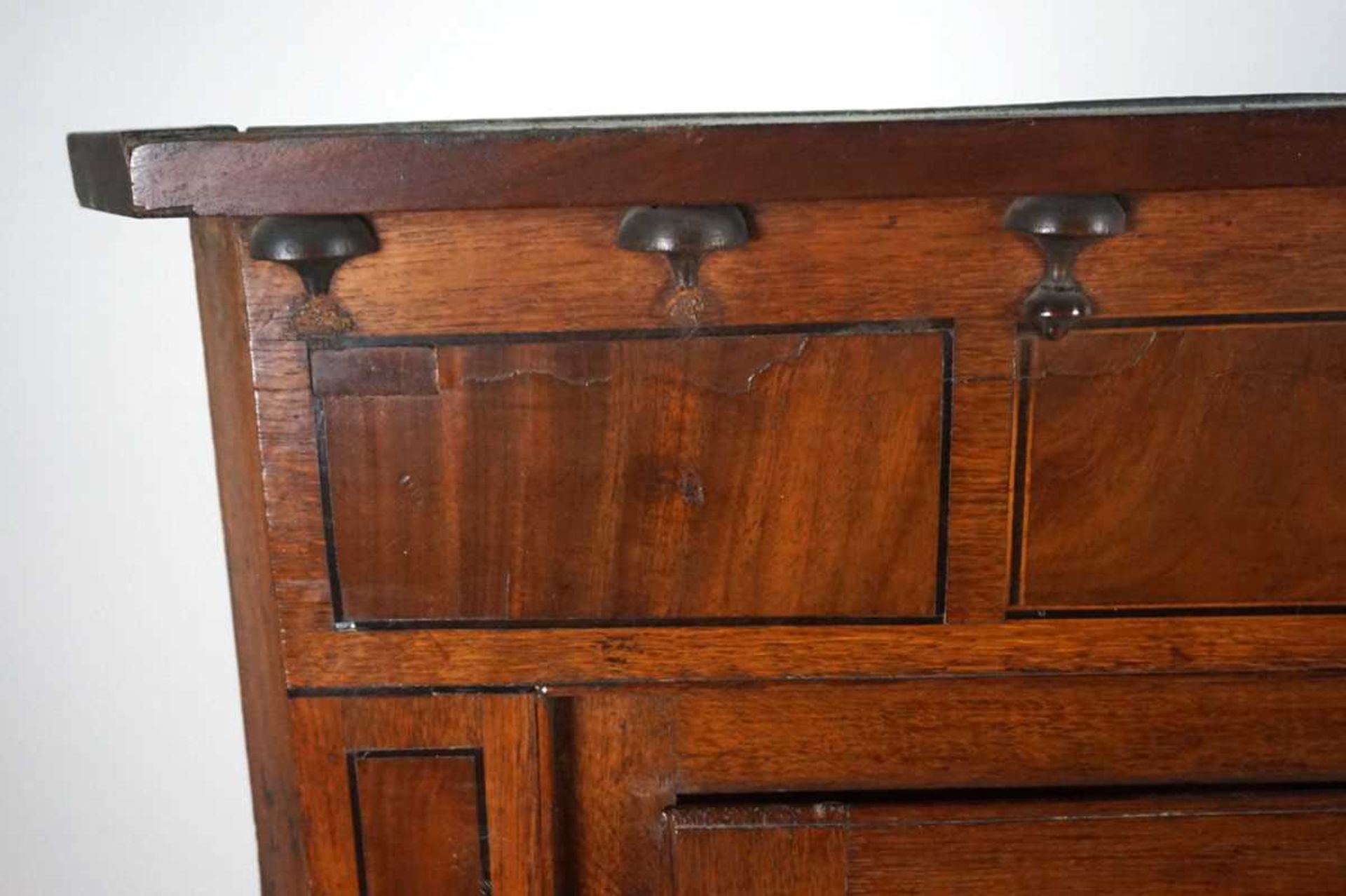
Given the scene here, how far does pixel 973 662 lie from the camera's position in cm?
97

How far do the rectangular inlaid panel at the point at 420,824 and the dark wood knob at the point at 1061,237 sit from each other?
1.45 ft

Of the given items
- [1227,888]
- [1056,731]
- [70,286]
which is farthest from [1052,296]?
[70,286]

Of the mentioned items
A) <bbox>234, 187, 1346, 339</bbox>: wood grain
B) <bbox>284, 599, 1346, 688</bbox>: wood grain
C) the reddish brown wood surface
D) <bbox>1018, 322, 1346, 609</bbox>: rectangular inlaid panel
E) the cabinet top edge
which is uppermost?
the cabinet top edge

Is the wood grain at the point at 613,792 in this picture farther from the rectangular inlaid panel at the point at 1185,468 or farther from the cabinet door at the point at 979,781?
the rectangular inlaid panel at the point at 1185,468

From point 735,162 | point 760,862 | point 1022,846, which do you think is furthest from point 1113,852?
point 735,162

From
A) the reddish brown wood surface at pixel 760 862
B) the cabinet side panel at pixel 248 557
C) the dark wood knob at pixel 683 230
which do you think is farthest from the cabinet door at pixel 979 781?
the dark wood knob at pixel 683 230

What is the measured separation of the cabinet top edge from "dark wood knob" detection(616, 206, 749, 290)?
0.6 inches

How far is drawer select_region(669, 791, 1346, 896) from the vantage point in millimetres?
996

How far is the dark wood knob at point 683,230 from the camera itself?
860 millimetres

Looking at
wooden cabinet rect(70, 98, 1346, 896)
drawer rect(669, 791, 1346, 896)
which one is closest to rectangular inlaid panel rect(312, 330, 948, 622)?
wooden cabinet rect(70, 98, 1346, 896)

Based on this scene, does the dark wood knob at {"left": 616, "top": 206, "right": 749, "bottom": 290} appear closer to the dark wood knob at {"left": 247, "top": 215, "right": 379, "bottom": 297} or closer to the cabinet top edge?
the cabinet top edge

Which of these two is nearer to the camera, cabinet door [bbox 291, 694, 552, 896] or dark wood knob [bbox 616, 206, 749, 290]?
dark wood knob [bbox 616, 206, 749, 290]

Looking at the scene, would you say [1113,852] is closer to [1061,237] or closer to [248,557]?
[1061,237]

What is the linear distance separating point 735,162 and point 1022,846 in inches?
18.8
